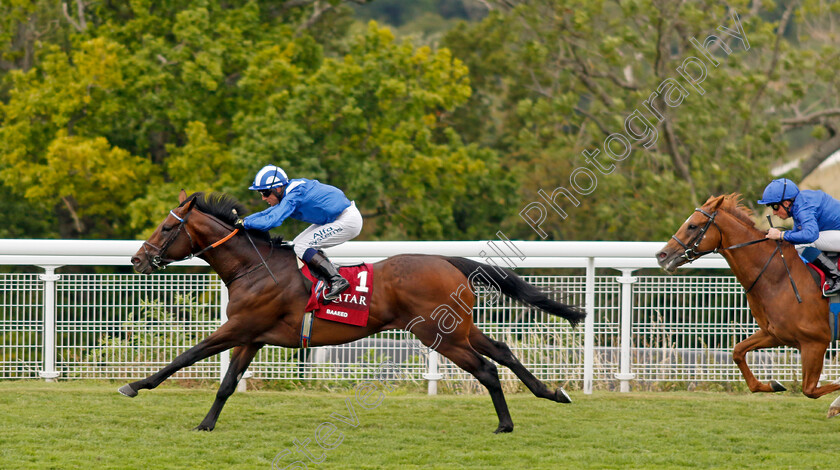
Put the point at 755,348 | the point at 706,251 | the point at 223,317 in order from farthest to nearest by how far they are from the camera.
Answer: the point at 223,317 → the point at 755,348 → the point at 706,251

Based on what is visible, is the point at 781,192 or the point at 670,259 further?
the point at 670,259

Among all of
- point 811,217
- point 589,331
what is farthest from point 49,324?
point 811,217

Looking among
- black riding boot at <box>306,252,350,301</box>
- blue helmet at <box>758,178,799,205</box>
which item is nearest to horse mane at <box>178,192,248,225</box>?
black riding boot at <box>306,252,350,301</box>

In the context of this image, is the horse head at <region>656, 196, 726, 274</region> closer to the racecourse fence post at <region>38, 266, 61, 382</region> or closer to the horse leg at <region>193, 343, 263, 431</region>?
the horse leg at <region>193, 343, 263, 431</region>

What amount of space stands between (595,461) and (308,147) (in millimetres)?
14012

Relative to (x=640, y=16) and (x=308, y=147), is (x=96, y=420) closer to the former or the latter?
(x=308, y=147)

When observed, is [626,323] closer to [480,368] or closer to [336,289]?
[480,368]

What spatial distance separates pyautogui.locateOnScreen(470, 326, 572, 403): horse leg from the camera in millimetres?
6023

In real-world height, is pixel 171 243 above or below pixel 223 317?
above

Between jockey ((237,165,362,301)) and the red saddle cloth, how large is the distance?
84 mm

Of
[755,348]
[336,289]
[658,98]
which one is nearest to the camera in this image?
[336,289]

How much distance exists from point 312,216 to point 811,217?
3.20m

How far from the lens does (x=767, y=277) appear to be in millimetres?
5910

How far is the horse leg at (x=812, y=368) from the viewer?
18.8 feet
